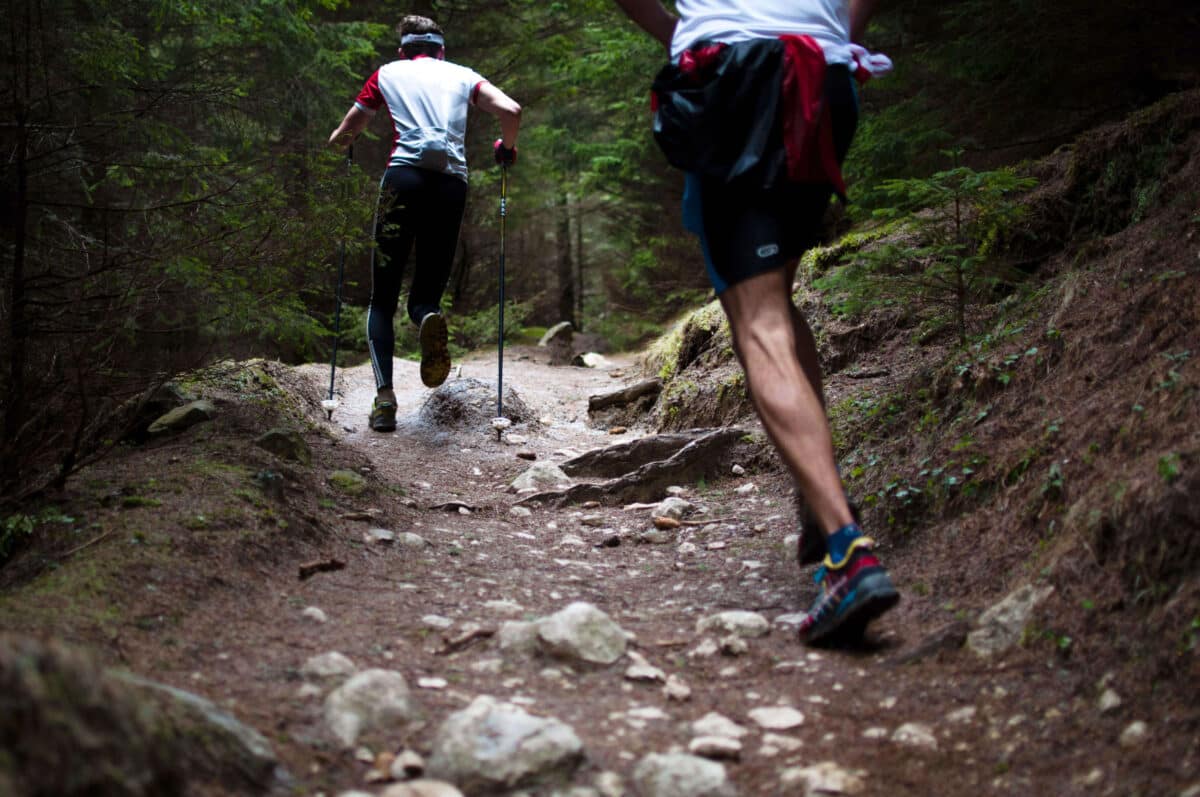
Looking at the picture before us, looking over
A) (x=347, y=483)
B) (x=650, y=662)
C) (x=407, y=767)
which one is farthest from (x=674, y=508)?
(x=407, y=767)

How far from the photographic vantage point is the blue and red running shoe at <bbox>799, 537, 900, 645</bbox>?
2.26 meters

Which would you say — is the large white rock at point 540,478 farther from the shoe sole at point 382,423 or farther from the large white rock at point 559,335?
the large white rock at point 559,335

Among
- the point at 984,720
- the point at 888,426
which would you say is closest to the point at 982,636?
the point at 984,720

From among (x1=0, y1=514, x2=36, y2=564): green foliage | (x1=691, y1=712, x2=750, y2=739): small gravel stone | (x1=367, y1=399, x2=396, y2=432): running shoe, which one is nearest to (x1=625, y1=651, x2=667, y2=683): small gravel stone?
(x1=691, y1=712, x2=750, y2=739): small gravel stone

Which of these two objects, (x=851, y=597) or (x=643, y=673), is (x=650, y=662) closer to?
(x=643, y=673)

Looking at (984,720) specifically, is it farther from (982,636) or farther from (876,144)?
(876,144)

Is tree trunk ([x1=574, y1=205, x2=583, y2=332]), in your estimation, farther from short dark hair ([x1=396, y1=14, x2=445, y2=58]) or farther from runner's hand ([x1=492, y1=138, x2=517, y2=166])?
short dark hair ([x1=396, y1=14, x2=445, y2=58])

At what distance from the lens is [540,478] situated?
16.7 ft

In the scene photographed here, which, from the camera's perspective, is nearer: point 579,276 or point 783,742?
point 783,742

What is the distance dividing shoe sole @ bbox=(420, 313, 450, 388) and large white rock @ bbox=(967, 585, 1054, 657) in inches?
166

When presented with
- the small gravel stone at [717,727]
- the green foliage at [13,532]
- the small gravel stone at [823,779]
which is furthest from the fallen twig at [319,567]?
the small gravel stone at [823,779]

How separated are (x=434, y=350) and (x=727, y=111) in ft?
12.2

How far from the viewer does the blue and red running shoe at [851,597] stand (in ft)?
7.41

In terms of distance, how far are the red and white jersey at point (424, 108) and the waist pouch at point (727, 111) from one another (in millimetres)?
3476
